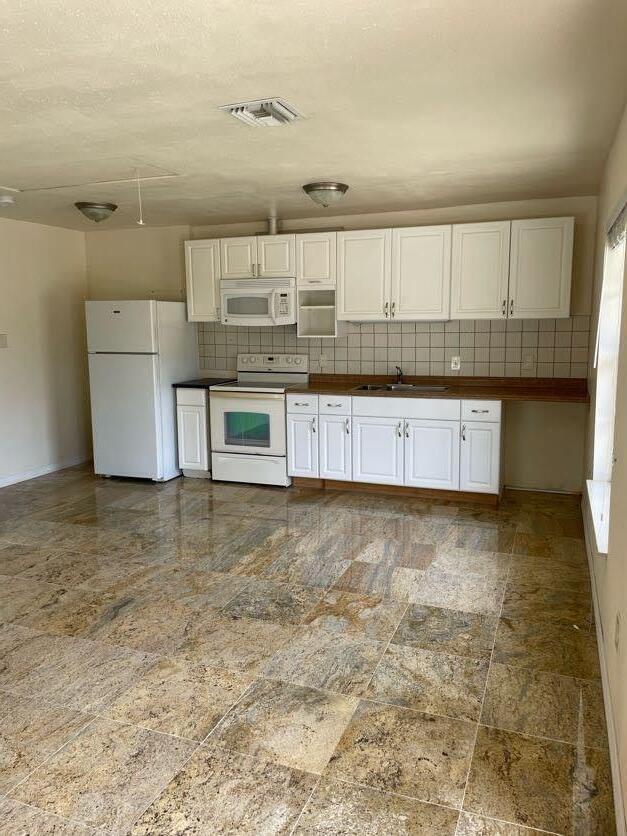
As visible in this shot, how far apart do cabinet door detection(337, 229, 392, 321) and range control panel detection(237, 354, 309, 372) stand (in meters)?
0.73

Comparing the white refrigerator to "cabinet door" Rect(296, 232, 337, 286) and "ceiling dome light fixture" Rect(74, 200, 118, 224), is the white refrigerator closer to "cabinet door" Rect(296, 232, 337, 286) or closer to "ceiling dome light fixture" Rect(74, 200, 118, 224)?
"ceiling dome light fixture" Rect(74, 200, 118, 224)

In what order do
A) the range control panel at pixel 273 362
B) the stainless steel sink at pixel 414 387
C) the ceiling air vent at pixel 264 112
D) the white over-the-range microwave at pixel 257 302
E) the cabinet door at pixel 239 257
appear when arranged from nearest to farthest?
the ceiling air vent at pixel 264 112 < the stainless steel sink at pixel 414 387 < the white over-the-range microwave at pixel 257 302 < the cabinet door at pixel 239 257 < the range control panel at pixel 273 362

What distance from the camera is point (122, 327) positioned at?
5527 millimetres

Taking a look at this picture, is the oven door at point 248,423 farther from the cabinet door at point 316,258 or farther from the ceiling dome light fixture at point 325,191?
the ceiling dome light fixture at point 325,191

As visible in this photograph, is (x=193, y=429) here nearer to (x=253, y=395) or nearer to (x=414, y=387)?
(x=253, y=395)

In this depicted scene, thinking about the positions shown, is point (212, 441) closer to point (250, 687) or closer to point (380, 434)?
point (380, 434)

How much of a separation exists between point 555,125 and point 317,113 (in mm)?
1147

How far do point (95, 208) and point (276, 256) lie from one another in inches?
58.9

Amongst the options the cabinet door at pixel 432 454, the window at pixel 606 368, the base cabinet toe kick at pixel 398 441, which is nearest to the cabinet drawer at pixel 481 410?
the base cabinet toe kick at pixel 398 441

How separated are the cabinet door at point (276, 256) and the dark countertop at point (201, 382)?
1.09 meters

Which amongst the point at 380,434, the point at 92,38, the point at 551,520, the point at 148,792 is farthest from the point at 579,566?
the point at 92,38

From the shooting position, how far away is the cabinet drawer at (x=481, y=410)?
4699 mm

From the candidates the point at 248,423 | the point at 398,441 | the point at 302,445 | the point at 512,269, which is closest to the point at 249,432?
the point at 248,423

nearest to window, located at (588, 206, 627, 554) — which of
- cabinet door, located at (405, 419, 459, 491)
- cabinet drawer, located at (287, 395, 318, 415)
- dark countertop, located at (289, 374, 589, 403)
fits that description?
dark countertop, located at (289, 374, 589, 403)
